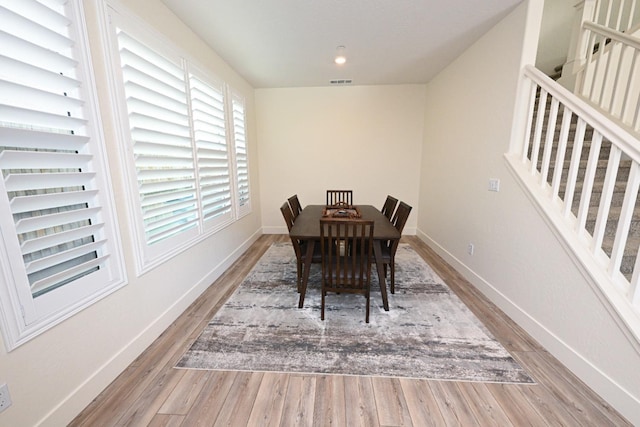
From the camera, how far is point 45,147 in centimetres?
124

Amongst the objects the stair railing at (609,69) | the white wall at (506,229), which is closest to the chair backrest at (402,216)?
the white wall at (506,229)

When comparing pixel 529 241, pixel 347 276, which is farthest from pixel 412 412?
pixel 529 241

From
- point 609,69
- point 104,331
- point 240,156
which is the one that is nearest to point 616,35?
point 609,69

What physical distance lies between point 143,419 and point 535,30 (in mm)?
3871

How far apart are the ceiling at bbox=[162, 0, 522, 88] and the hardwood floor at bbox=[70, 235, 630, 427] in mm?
2803

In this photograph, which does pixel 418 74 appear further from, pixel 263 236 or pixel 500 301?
pixel 263 236

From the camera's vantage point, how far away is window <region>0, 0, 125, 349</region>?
42.5 inches

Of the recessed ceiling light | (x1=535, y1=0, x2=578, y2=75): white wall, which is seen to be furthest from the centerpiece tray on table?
(x1=535, y1=0, x2=578, y2=75): white wall

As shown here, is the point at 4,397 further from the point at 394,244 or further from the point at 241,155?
the point at 241,155

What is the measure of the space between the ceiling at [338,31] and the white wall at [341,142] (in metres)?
0.71

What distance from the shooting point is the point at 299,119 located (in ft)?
14.5

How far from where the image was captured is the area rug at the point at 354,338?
1656mm

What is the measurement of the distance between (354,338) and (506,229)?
1689 millimetres

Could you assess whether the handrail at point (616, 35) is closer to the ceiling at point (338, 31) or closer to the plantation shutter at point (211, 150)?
the ceiling at point (338, 31)
